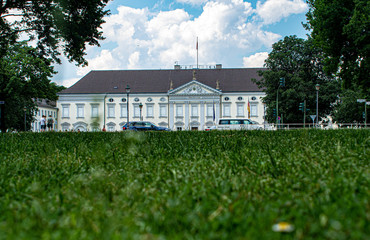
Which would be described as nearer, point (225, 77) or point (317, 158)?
point (317, 158)

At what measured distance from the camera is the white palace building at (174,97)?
268ft

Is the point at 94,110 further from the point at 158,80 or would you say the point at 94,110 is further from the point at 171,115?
the point at 158,80

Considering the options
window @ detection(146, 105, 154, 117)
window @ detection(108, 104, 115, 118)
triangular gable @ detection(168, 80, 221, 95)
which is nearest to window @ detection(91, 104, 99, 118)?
triangular gable @ detection(168, 80, 221, 95)

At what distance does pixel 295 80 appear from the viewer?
47.1m

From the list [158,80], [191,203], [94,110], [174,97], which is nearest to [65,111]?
[158,80]

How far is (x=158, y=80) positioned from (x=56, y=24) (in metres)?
70.1

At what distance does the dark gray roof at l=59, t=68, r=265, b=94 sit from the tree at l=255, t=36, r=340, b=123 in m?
32.3

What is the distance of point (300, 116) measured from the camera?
4756 cm

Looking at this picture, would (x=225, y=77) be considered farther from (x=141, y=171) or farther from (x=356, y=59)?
(x=141, y=171)

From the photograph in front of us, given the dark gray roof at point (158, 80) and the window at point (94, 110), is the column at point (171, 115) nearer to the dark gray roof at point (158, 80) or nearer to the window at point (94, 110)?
the dark gray roof at point (158, 80)

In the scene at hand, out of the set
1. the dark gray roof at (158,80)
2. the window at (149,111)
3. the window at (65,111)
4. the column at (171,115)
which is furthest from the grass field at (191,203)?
the window at (65,111)

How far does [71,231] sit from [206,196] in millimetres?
1096

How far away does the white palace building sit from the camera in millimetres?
81750

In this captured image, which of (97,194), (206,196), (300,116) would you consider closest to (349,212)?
(206,196)
